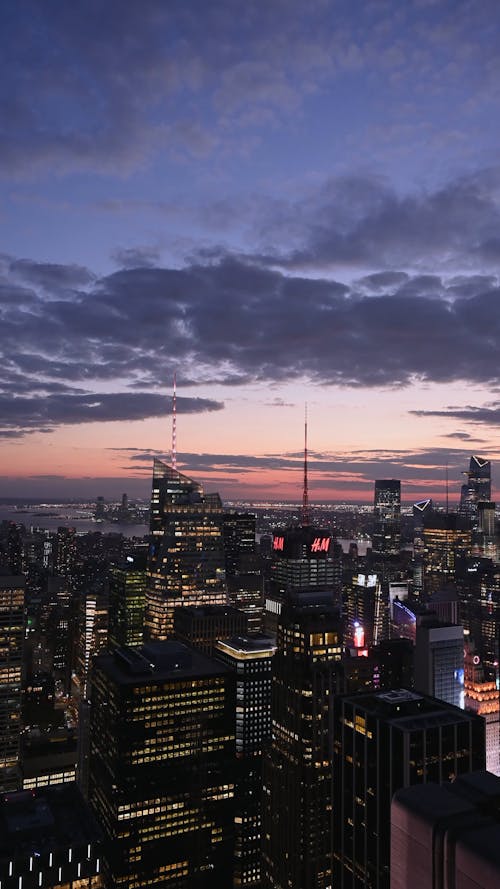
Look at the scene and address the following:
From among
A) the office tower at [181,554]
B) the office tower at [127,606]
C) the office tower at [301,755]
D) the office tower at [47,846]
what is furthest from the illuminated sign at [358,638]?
the office tower at [47,846]

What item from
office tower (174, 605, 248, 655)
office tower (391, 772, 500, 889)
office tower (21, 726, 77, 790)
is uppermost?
office tower (391, 772, 500, 889)

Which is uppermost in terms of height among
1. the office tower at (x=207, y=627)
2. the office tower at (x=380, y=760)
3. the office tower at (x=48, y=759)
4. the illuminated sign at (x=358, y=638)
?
the office tower at (x=380, y=760)

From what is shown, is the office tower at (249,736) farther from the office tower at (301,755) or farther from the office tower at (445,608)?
the office tower at (445,608)

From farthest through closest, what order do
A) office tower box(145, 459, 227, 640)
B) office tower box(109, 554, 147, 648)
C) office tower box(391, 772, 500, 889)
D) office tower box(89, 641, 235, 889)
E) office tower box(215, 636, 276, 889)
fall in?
office tower box(109, 554, 147, 648) → office tower box(145, 459, 227, 640) → office tower box(215, 636, 276, 889) → office tower box(89, 641, 235, 889) → office tower box(391, 772, 500, 889)

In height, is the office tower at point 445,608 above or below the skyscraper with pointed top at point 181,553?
below

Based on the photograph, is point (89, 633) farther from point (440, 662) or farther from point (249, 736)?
point (440, 662)

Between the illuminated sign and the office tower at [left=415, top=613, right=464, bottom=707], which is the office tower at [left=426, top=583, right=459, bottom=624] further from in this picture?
the office tower at [left=415, top=613, right=464, bottom=707]

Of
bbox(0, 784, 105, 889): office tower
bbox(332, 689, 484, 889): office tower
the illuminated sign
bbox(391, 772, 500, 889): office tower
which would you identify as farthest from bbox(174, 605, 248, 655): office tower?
bbox(391, 772, 500, 889): office tower

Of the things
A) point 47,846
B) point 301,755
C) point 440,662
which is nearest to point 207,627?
point 440,662
